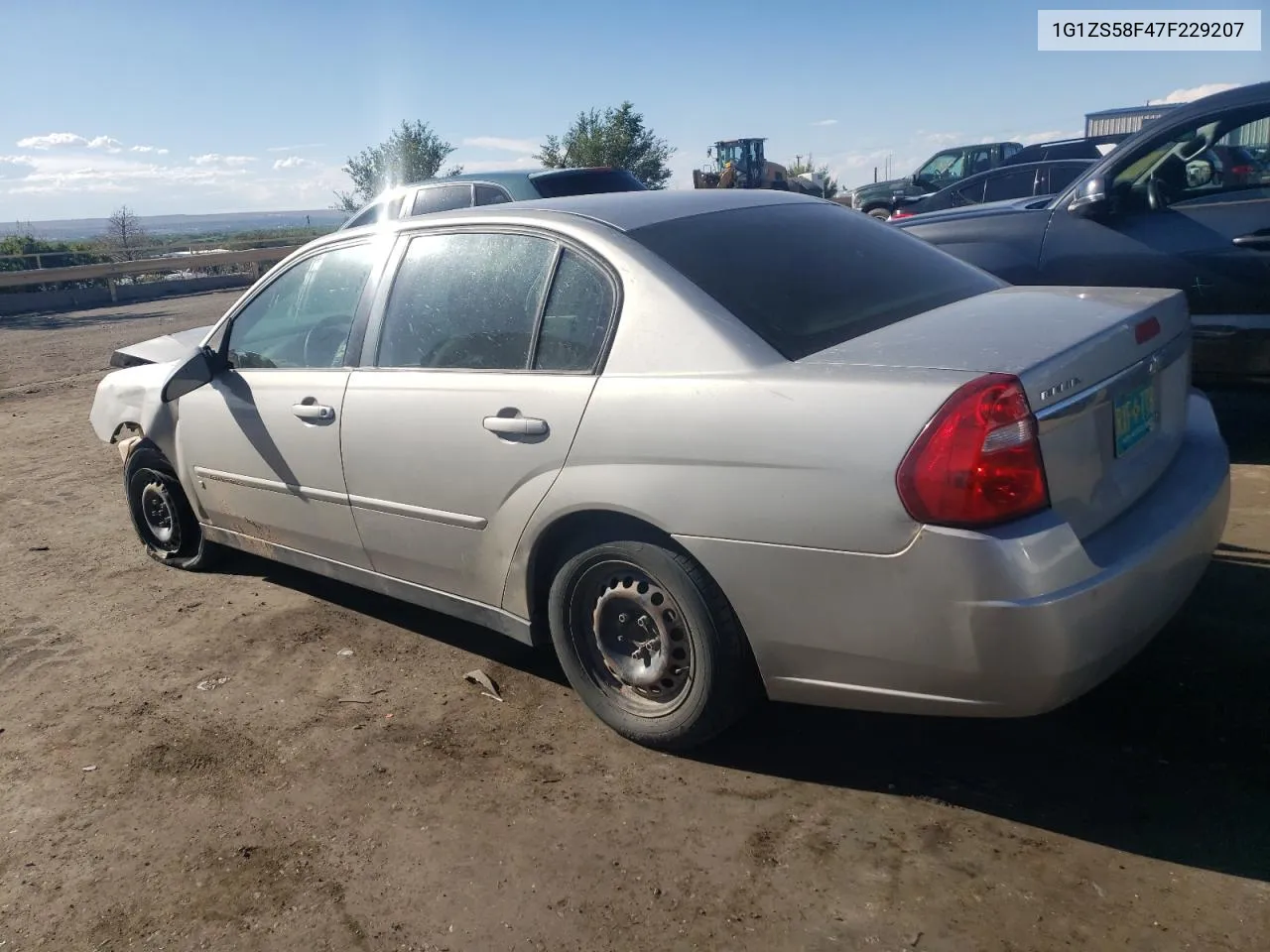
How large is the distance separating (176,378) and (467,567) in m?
1.84

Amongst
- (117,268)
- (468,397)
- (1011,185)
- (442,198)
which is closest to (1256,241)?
(468,397)

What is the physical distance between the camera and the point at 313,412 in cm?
388

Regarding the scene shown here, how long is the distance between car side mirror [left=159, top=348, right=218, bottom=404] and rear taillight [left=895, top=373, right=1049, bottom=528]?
10.6ft

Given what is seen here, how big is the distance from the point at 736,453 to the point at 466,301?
1.33 m

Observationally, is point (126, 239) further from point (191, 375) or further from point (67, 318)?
point (191, 375)

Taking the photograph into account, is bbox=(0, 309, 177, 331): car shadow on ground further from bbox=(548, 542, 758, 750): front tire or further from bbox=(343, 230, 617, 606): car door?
bbox=(548, 542, 758, 750): front tire

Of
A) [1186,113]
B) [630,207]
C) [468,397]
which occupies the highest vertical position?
[1186,113]

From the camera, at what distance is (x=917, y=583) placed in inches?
94.7

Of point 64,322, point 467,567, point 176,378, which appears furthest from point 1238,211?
point 64,322

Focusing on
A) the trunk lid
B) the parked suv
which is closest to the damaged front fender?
the trunk lid

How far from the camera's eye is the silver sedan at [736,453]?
239 centimetres

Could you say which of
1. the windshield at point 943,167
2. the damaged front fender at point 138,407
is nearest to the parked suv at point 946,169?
the windshield at point 943,167

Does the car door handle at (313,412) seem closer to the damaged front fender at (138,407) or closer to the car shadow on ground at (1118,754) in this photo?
the damaged front fender at (138,407)

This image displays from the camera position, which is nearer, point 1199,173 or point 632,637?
point 632,637
